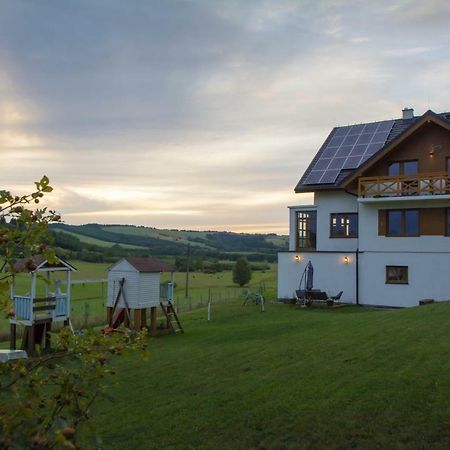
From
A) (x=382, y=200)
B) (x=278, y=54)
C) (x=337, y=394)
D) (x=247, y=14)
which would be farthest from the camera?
(x=382, y=200)

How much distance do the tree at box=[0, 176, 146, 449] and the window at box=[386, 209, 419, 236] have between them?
882 inches

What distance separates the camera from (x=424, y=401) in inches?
283

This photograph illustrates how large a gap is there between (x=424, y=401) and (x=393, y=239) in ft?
57.4

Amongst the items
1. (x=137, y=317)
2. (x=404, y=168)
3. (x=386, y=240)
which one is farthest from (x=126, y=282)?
(x=404, y=168)

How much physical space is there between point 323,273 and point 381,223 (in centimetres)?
366

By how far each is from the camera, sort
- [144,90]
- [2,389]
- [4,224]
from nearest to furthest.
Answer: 1. [2,389]
2. [4,224]
3. [144,90]

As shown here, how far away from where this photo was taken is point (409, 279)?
2330cm

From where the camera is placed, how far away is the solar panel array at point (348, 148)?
2667 cm

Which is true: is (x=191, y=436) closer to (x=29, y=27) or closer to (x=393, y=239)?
(x=29, y=27)

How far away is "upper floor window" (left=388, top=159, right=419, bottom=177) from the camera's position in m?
24.2

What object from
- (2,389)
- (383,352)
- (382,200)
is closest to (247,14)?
(383,352)

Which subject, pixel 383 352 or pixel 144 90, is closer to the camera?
pixel 383 352

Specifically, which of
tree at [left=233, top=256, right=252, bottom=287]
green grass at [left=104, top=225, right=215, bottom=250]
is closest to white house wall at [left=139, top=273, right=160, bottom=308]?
tree at [left=233, top=256, right=252, bottom=287]

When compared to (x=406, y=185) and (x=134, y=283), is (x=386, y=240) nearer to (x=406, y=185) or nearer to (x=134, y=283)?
(x=406, y=185)
